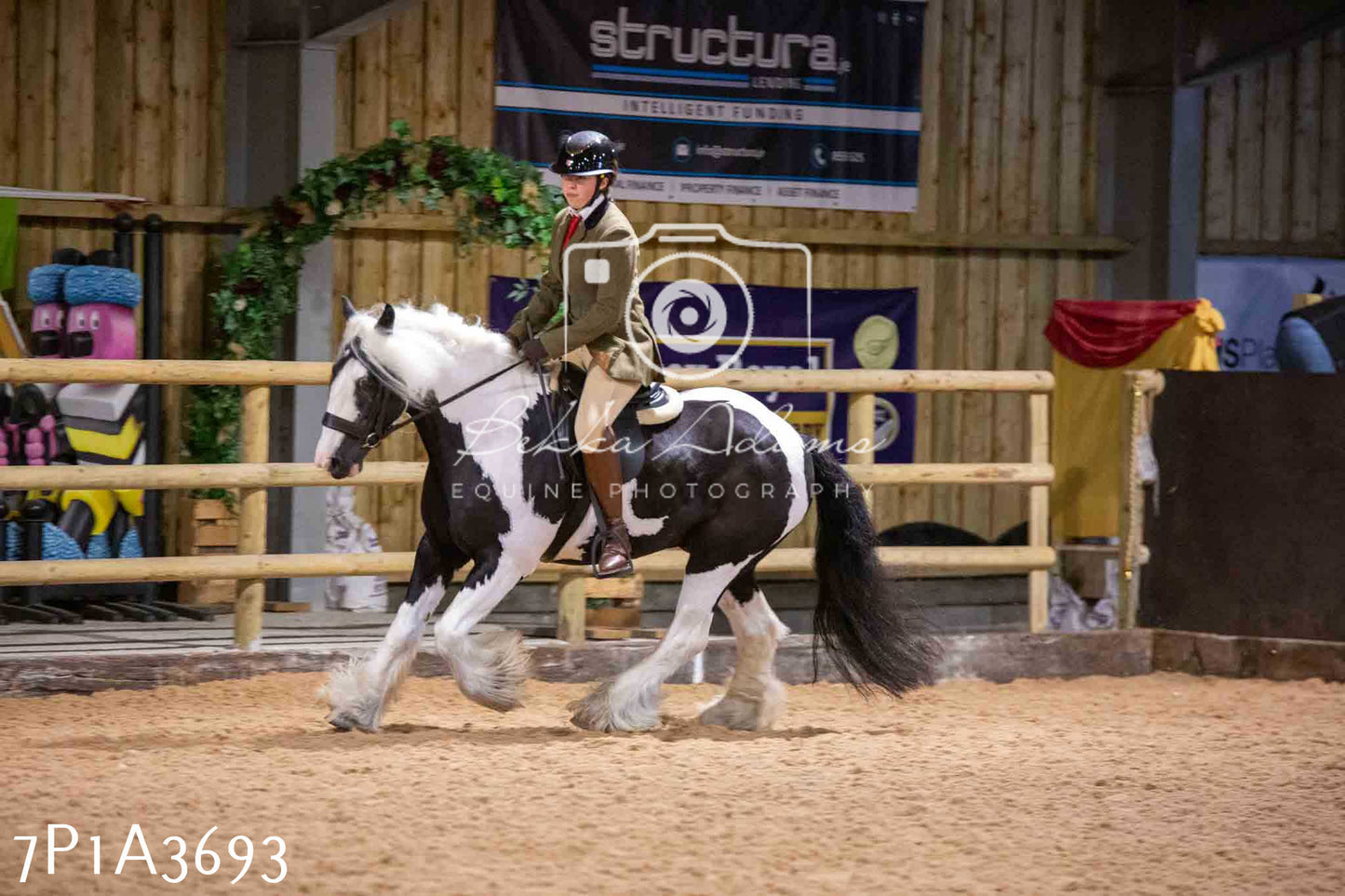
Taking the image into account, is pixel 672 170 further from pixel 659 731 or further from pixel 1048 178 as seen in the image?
pixel 659 731

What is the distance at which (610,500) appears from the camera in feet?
19.2

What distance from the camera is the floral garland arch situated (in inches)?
351

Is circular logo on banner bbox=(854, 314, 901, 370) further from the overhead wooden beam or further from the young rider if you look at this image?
the young rider

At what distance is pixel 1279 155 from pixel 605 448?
30.1 feet

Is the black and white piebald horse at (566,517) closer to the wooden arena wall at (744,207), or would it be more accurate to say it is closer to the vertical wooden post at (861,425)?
the vertical wooden post at (861,425)

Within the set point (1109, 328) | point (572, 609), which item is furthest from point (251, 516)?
point (1109, 328)

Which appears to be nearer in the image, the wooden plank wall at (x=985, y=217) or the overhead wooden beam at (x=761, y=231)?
the overhead wooden beam at (x=761, y=231)

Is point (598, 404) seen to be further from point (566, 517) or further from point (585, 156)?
point (585, 156)

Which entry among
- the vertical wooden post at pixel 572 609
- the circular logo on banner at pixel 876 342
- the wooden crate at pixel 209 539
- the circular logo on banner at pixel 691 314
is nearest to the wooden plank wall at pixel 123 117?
the wooden crate at pixel 209 539

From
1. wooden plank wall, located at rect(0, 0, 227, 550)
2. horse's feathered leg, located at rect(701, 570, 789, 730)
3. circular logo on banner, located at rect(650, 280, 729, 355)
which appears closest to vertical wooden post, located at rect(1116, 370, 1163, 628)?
horse's feathered leg, located at rect(701, 570, 789, 730)

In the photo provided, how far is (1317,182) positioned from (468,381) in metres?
9.61

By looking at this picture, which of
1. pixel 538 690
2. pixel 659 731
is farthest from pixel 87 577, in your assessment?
pixel 659 731

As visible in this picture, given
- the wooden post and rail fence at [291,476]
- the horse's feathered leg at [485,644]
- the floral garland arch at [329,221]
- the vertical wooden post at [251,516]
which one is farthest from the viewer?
the floral garland arch at [329,221]

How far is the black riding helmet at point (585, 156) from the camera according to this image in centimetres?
572
